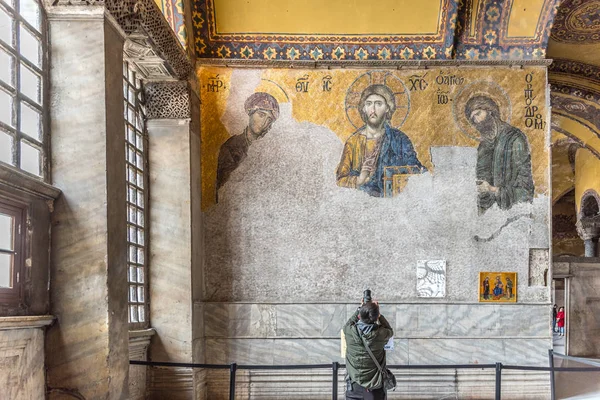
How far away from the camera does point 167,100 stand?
821 centimetres

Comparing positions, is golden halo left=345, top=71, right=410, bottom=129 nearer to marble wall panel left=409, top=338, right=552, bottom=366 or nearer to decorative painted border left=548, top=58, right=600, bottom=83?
marble wall panel left=409, top=338, right=552, bottom=366

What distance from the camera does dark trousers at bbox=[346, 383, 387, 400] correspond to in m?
5.71

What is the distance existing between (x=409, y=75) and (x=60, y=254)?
5.95 meters

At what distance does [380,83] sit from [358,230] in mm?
2254

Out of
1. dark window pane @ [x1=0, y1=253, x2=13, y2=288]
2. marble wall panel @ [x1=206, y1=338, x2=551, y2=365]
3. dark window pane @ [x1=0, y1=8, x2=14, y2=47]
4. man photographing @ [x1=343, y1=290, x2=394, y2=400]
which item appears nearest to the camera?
dark window pane @ [x1=0, y1=253, x2=13, y2=288]

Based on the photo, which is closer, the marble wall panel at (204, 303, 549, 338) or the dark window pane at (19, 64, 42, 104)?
the dark window pane at (19, 64, 42, 104)

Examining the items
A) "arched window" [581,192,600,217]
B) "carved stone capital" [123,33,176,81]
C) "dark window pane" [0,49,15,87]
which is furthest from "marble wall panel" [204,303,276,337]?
"arched window" [581,192,600,217]

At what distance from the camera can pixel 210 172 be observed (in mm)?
8961

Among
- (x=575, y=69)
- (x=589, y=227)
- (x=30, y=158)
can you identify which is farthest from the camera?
(x=589, y=227)

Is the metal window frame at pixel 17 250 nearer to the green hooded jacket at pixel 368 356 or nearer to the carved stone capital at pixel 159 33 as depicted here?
the carved stone capital at pixel 159 33

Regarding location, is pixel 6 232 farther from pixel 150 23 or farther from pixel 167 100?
pixel 167 100

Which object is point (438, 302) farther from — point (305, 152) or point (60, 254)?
point (60, 254)

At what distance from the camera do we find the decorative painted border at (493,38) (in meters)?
8.96

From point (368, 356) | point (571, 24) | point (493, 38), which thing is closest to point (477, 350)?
point (368, 356)
